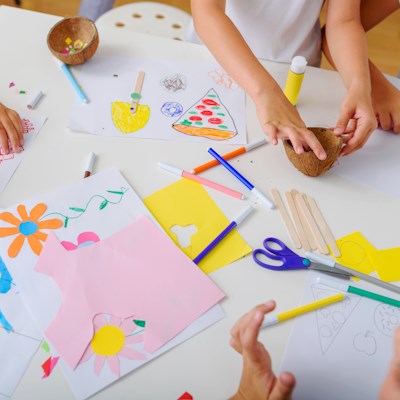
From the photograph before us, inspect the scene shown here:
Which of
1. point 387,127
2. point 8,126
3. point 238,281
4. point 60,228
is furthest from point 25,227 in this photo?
point 387,127

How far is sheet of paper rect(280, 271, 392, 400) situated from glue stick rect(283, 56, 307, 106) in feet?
1.21

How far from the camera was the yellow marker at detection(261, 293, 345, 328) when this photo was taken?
538 mm

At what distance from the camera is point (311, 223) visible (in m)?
0.64

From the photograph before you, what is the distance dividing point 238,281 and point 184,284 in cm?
7

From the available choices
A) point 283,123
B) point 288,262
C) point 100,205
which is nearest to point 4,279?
point 100,205

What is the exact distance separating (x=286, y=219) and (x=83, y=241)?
296mm

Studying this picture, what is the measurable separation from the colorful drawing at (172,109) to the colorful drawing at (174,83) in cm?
4

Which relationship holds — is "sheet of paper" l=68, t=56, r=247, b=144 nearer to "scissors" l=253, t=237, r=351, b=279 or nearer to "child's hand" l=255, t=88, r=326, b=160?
"child's hand" l=255, t=88, r=326, b=160

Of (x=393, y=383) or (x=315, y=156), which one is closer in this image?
(x=393, y=383)

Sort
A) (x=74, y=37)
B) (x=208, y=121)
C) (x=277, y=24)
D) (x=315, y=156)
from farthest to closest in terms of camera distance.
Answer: (x=277, y=24), (x=74, y=37), (x=208, y=121), (x=315, y=156)

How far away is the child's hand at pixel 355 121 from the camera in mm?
709

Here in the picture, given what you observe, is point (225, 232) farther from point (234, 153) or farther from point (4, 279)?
point (4, 279)

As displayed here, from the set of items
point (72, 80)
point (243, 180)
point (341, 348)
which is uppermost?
point (72, 80)

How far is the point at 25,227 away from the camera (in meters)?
0.60
